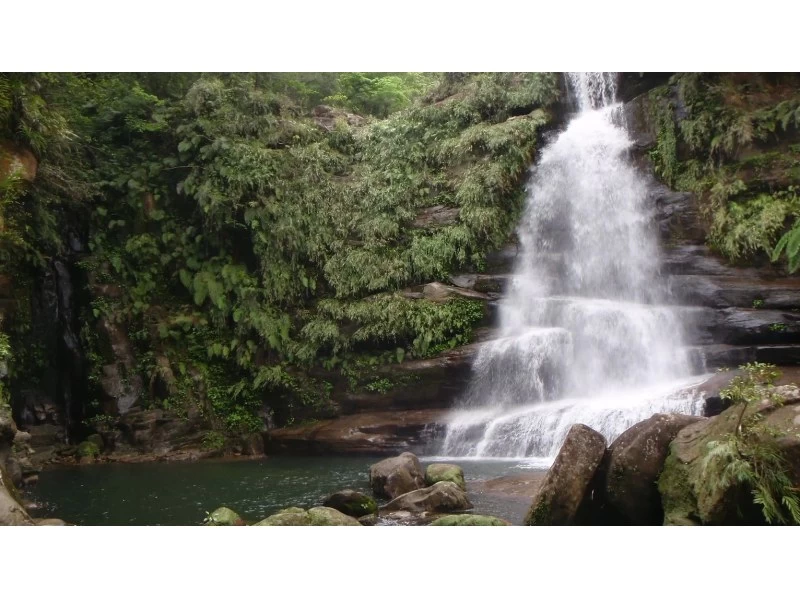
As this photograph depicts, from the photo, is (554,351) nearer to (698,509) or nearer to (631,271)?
(631,271)

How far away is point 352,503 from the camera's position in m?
5.28

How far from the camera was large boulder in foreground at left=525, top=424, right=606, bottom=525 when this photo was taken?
14.3 feet

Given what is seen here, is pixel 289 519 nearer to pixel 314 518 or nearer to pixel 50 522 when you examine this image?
→ pixel 314 518

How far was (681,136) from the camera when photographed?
28.8ft

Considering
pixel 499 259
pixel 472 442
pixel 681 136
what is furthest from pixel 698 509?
pixel 681 136

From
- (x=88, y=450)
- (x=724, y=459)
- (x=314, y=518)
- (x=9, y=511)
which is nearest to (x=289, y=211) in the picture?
(x=88, y=450)

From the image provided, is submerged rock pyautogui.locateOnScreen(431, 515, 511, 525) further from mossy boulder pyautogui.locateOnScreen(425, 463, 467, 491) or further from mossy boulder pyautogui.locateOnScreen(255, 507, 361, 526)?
mossy boulder pyautogui.locateOnScreen(425, 463, 467, 491)

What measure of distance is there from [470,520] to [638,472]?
124 centimetres

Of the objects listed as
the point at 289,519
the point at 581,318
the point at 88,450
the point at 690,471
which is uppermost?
the point at 581,318

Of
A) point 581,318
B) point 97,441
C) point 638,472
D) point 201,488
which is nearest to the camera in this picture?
point 638,472

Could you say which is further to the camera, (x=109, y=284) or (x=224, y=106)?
(x=224, y=106)

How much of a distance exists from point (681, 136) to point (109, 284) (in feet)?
28.7

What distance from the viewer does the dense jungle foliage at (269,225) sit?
28.8 feet
